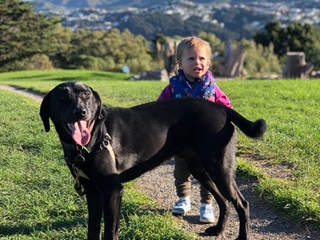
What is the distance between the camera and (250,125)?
354 centimetres

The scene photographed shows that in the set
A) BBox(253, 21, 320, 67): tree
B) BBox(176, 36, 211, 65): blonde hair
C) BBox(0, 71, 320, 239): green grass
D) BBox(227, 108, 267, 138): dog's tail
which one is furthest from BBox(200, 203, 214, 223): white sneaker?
BBox(253, 21, 320, 67): tree

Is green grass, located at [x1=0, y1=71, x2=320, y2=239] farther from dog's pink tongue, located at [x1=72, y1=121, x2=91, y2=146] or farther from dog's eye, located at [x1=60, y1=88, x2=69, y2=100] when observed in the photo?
dog's eye, located at [x1=60, y1=88, x2=69, y2=100]

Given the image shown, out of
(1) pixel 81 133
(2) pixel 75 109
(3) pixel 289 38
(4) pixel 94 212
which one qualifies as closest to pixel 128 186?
(4) pixel 94 212

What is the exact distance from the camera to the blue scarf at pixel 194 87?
13.5 feet

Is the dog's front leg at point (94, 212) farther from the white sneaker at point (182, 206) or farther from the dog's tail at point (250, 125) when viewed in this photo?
the dog's tail at point (250, 125)

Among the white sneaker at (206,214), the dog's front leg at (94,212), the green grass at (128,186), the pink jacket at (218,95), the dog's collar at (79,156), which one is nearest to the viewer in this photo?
the dog's collar at (79,156)

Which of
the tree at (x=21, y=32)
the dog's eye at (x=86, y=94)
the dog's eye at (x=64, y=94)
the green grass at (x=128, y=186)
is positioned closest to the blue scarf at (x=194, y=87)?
the green grass at (x=128, y=186)

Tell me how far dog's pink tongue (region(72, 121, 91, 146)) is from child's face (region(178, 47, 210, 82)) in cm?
132

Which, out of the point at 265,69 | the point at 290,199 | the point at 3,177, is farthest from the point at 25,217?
the point at 265,69

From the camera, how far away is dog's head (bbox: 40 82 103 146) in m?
3.01

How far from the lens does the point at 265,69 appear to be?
3153 cm

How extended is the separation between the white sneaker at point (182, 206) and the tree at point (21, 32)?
3364 cm

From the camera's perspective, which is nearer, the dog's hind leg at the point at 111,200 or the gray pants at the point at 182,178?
the dog's hind leg at the point at 111,200

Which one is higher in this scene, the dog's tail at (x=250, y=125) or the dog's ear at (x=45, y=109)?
the dog's ear at (x=45, y=109)
